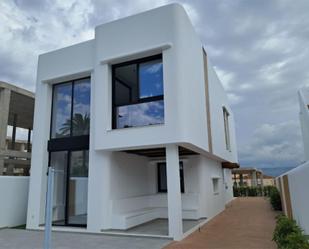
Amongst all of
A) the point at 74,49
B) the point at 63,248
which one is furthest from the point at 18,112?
the point at 63,248

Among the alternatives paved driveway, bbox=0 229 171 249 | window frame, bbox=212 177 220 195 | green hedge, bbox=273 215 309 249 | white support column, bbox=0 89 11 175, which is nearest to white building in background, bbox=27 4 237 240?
paved driveway, bbox=0 229 171 249

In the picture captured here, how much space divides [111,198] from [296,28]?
37.5 ft

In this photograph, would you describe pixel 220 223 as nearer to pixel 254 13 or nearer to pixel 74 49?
pixel 254 13

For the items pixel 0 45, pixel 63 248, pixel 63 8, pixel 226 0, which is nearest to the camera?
pixel 63 248

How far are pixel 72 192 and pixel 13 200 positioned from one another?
3.29m

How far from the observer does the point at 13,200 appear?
12180 mm

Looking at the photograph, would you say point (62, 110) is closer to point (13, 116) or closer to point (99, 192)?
point (99, 192)

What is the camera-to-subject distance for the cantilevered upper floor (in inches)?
371

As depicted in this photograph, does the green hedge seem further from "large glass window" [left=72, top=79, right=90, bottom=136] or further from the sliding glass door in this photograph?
"large glass window" [left=72, top=79, right=90, bottom=136]

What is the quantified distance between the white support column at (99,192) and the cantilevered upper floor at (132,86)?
23.2 inches

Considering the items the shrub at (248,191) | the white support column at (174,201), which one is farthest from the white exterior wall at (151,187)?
the shrub at (248,191)

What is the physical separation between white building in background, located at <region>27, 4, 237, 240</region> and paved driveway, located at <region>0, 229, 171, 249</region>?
74cm

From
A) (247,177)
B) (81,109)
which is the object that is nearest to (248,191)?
(247,177)

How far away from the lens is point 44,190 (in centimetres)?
1155
